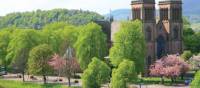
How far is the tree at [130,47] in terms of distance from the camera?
114m

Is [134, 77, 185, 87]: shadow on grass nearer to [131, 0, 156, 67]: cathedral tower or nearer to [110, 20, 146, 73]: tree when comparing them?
[110, 20, 146, 73]: tree

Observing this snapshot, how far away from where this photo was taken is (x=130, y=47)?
115125mm

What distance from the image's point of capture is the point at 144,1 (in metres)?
133

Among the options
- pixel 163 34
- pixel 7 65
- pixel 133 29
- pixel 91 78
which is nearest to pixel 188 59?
pixel 163 34

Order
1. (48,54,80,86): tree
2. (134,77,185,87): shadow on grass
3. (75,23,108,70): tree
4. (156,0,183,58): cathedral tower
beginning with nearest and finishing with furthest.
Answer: (134,77,185,87): shadow on grass, (48,54,80,86): tree, (75,23,108,70): tree, (156,0,183,58): cathedral tower

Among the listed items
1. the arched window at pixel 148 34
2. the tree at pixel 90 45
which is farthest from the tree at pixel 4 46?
the arched window at pixel 148 34

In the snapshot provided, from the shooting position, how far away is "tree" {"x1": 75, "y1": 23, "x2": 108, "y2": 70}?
121 m

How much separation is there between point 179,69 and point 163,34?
22520mm

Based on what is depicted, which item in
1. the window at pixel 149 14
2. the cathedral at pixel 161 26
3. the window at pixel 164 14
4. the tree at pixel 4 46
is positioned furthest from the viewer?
the tree at pixel 4 46

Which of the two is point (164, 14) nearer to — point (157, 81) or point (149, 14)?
point (149, 14)

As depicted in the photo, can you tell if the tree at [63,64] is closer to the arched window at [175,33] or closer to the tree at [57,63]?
the tree at [57,63]

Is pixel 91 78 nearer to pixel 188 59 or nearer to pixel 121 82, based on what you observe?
pixel 121 82

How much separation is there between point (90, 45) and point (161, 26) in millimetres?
22948

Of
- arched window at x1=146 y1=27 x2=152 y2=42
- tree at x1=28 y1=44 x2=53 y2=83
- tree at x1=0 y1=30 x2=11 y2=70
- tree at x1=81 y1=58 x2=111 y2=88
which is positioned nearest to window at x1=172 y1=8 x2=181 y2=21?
arched window at x1=146 y1=27 x2=152 y2=42
